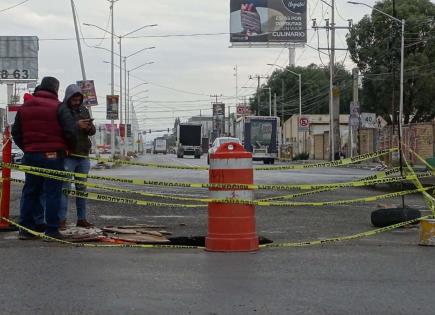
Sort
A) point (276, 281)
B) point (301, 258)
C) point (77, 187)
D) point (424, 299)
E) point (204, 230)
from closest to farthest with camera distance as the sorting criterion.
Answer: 1. point (424, 299)
2. point (276, 281)
3. point (301, 258)
4. point (77, 187)
5. point (204, 230)

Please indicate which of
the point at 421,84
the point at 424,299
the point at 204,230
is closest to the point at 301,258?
the point at 424,299

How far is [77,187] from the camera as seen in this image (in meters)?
9.24

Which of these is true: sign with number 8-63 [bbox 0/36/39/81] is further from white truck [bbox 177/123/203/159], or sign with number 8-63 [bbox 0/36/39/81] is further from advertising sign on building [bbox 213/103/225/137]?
advertising sign on building [bbox 213/103/225/137]

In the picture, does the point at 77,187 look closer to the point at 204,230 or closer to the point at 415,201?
the point at 204,230

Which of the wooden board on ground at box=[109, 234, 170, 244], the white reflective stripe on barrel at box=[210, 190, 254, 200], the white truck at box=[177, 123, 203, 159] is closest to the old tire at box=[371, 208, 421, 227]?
the white reflective stripe on barrel at box=[210, 190, 254, 200]

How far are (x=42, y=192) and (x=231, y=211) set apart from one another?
2.68 m

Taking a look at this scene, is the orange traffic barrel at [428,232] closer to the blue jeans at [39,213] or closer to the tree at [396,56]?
the blue jeans at [39,213]

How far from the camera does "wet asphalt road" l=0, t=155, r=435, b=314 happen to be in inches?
213

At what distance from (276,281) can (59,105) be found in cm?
373

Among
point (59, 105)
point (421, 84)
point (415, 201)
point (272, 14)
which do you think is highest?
point (272, 14)

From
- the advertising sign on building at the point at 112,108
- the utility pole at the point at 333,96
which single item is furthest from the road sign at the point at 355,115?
the advertising sign on building at the point at 112,108

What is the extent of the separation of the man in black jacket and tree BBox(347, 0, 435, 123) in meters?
45.1

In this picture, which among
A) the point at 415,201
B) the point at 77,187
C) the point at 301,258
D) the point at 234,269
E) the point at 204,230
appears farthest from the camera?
the point at 415,201

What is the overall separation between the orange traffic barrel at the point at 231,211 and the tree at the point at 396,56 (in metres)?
45.8
